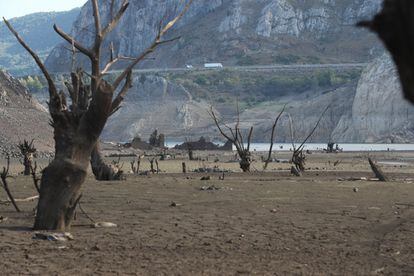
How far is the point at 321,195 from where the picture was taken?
18.8 metres

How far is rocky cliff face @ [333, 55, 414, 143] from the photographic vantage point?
120 m

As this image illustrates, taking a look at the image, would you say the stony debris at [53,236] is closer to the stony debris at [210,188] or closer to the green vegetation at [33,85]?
the stony debris at [210,188]

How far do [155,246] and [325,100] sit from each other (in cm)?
13842

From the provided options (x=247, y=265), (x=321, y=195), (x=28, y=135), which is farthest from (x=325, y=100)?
(x=247, y=265)

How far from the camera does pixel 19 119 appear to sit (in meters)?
63.5

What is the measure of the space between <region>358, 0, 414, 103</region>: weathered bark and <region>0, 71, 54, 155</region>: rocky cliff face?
5362cm

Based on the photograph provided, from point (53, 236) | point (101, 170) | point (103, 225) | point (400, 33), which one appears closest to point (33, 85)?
point (101, 170)

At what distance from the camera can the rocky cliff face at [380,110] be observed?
395ft

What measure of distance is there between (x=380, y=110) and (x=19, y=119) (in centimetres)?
7314

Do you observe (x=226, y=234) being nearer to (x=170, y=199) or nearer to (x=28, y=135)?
(x=170, y=199)

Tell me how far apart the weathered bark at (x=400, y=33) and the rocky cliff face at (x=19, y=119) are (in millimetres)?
53620

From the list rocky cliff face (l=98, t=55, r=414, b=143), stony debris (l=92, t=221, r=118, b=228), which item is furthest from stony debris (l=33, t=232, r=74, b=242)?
rocky cliff face (l=98, t=55, r=414, b=143)

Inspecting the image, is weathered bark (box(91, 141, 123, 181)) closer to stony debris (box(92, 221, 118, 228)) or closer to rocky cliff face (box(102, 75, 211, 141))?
stony debris (box(92, 221, 118, 228))

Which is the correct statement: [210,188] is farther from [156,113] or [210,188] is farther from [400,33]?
[156,113]
